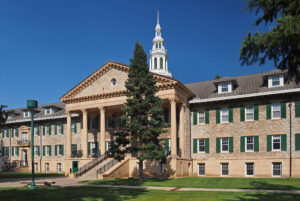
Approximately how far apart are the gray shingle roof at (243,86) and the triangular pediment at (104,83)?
851 cm

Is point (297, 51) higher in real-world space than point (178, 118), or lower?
higher

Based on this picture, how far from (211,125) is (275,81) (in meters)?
7.74

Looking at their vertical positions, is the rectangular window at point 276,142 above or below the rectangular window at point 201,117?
below

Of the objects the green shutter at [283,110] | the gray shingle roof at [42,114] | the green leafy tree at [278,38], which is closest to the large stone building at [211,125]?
the green shutter at [283,110]

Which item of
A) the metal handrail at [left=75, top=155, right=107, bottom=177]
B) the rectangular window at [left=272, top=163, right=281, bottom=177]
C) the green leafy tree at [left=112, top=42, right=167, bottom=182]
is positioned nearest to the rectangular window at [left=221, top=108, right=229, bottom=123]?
the rectangular window at [left=272, top=163, right=281, bottom=177]

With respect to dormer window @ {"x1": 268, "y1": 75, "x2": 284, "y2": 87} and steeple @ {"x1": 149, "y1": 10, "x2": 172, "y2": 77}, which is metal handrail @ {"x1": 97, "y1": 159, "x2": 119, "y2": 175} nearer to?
dormer window @ {"x1": 268, "y1": 75, "x2": 284, "y2": 87}

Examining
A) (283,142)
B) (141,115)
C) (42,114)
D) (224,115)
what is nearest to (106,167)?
(141,115)

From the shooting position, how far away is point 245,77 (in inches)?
1351

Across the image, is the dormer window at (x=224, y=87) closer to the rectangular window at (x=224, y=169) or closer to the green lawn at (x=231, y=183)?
the rectangular window at (x=224, y=169)

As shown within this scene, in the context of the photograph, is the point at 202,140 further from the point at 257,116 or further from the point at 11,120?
the point at 11,120

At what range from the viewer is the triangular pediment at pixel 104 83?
3244cm

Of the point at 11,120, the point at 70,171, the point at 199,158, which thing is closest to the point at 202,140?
the point at 199,158

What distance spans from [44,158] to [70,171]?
11.6 meters

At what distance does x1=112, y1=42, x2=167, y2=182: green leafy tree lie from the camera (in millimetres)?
24562
